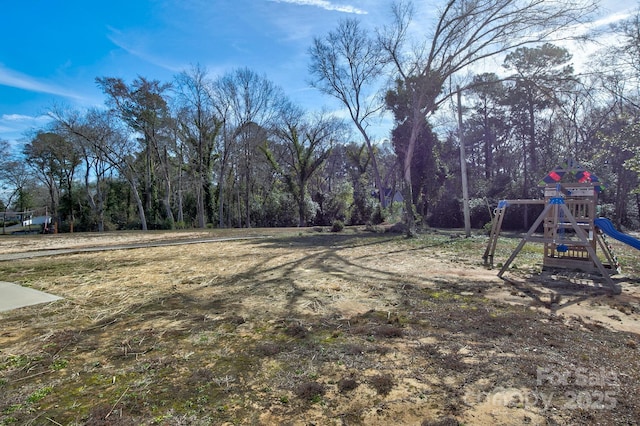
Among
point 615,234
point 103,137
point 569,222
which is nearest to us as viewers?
point 615,234

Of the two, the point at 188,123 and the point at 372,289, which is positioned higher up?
the point at 188,123

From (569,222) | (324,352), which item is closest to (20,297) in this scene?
(324,352)

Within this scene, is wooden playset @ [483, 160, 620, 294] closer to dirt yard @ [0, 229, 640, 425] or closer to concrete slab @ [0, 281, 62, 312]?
dirt yard @ [0, 229, 640, 425]

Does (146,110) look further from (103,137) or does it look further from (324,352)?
(324,352)

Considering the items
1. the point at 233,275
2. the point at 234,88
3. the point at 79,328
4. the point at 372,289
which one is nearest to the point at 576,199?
the point at 372,289

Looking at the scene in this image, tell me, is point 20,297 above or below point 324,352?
above

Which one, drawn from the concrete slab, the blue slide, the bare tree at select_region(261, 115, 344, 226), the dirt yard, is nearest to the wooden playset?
the blue slide

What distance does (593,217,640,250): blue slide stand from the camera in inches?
217

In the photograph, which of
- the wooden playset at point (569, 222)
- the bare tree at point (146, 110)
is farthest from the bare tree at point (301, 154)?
the wooden playset at point (569, 222)

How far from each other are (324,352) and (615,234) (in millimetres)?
5840

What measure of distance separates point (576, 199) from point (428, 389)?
653cm

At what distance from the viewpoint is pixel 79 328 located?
11.8 feet

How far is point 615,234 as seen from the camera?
18.9 ft

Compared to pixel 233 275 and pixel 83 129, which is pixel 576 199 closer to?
pixel 233 275
